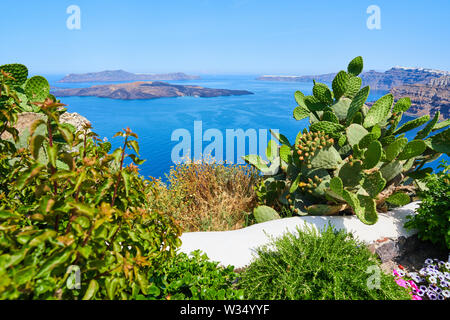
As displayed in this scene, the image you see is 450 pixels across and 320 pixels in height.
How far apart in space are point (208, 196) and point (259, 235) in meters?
1.59

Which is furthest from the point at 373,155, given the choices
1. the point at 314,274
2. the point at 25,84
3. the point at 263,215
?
the point at 25,84

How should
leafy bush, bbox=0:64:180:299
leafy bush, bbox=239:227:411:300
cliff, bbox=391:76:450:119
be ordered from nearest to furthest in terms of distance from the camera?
leafy bush, bbox=0:64:180:299
leafy bush, bbox=239:227:411:300
cliff, bbox=391:76:450:119

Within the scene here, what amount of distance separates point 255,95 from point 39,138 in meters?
49.7

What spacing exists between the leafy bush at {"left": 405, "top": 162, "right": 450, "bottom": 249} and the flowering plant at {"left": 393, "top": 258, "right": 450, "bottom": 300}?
0.83ft

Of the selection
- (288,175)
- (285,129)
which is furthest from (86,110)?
(288,175)

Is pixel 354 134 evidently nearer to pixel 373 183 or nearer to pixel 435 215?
pixel 373 183

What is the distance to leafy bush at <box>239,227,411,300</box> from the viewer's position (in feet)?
6.80

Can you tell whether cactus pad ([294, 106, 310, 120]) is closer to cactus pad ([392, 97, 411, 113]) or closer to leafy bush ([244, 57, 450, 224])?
leafy bush ([244, 57, 450, 224])

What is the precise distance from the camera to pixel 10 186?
226 cm

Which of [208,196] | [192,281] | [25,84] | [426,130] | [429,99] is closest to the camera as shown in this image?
[192,281]

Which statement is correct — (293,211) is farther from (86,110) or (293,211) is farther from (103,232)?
(86,110)

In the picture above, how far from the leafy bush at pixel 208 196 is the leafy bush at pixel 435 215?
79.3 inches

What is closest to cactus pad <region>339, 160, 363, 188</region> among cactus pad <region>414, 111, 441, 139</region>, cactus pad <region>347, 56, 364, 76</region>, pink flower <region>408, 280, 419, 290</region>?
pink flower <region>408, 280, 419, 290</region>

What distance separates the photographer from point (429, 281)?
268 cm
